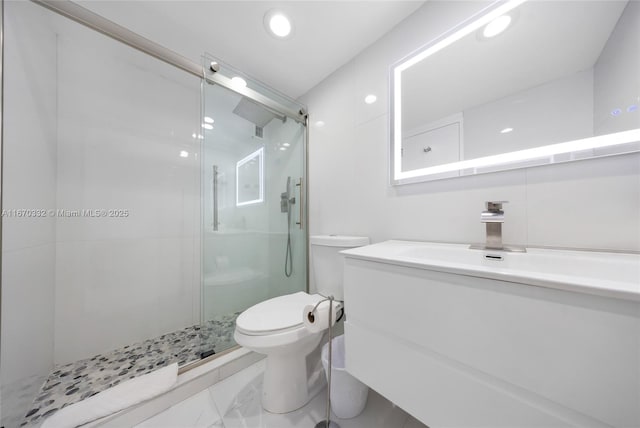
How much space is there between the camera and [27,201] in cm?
99

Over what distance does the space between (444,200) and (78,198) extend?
7.21 feet

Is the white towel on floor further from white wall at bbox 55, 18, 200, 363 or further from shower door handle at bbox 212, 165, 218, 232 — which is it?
shower door handle at bbox 212, 165, 218, 232

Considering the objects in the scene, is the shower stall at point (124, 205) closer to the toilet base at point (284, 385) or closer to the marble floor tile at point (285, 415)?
the marble floor tile at point (285, 415)

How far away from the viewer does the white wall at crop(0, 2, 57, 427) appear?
843mm

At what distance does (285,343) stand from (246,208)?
3.16ft

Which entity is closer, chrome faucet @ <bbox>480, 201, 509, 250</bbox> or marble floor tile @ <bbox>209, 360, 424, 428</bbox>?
chrome faucet @ <bbox>480, 201, 509, 250</bbox>

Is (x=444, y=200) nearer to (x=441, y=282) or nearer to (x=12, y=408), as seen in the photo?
(x=441, y=282)

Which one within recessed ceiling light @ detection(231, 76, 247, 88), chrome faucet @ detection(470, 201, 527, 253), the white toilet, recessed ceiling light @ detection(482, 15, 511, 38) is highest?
recessed ceiling light @ detection(231, 76, 247, 88)

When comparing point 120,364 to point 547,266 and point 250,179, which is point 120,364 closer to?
point 250,179

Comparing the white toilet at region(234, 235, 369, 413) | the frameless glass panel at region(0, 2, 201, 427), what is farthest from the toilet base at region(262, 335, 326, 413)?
the frameless glass panel at region(0, 2, 201, 427)

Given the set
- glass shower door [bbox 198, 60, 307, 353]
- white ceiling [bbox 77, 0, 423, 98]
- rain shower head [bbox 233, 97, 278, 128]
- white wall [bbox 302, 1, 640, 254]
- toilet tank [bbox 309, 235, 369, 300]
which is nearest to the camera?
white wall [bbox 302, 1, 640, 254]

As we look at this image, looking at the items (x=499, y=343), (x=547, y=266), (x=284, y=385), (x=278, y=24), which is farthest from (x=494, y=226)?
(x=278, y=24)

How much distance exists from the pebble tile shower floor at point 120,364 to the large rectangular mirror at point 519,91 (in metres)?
1.50

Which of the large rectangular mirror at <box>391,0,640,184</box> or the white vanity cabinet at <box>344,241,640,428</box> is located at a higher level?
the large rectangular mirror at <box>391,0,640,184</box>
